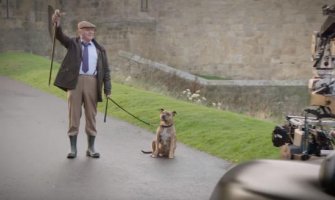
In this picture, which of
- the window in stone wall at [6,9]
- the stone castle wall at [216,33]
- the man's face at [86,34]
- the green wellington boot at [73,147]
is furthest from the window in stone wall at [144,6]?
the green wellington boot at [73,147]

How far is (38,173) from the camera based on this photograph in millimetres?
7227

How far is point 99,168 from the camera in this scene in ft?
25.1

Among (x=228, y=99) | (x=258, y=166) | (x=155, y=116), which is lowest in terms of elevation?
(x=228, y=99)

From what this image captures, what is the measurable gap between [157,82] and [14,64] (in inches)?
215

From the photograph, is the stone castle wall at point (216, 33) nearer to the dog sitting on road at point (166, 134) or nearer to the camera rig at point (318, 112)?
the dog sitting on road at point (166, 134)

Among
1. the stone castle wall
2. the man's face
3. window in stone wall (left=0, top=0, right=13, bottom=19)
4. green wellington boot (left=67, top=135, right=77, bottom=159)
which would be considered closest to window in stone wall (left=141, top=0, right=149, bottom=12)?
the stone castle wall

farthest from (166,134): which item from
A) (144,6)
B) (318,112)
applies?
(144,6)

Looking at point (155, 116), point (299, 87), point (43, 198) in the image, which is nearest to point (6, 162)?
point (43, 198)

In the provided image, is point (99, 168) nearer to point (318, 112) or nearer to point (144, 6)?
point (318, 112)

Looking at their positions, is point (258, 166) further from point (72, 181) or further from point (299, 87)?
point (299, 87)

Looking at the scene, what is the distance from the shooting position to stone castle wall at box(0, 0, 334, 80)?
2803cm

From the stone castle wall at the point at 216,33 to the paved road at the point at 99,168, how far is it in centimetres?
1654

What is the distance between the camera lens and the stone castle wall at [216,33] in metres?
28.0

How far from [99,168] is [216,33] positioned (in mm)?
21442
